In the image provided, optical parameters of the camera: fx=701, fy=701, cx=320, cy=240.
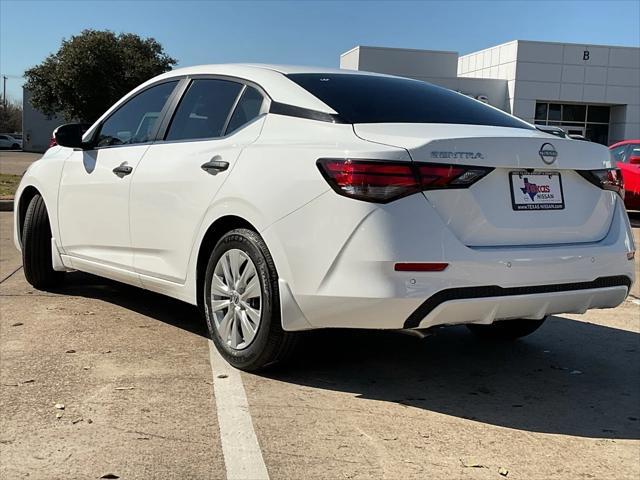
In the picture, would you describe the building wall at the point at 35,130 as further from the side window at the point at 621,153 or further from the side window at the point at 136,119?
the side window at the point at 136,119

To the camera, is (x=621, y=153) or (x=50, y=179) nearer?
(x=50, y=179)

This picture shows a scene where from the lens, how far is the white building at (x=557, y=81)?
34531 millimetres

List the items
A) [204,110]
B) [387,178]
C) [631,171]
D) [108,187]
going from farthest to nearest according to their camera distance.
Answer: [631,171] < [108,187] < [204,110] < [387,178]

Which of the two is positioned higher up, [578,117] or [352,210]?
[578,117]

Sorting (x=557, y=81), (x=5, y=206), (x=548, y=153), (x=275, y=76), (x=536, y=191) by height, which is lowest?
(x=5, y=206)

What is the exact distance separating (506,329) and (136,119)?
2.96m

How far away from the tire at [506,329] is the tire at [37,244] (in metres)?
3.37

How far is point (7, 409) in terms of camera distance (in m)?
3.32

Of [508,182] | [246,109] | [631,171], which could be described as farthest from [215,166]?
[631,171]

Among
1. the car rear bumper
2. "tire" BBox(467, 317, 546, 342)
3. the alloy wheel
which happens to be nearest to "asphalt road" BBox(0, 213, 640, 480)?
"tire" BBox(467, 317, 546, 342)

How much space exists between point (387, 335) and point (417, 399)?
48.0 inches

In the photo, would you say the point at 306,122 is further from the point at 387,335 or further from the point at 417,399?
the point at 387,335

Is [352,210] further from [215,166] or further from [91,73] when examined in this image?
[91,73]

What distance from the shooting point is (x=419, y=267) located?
10.4 feet
